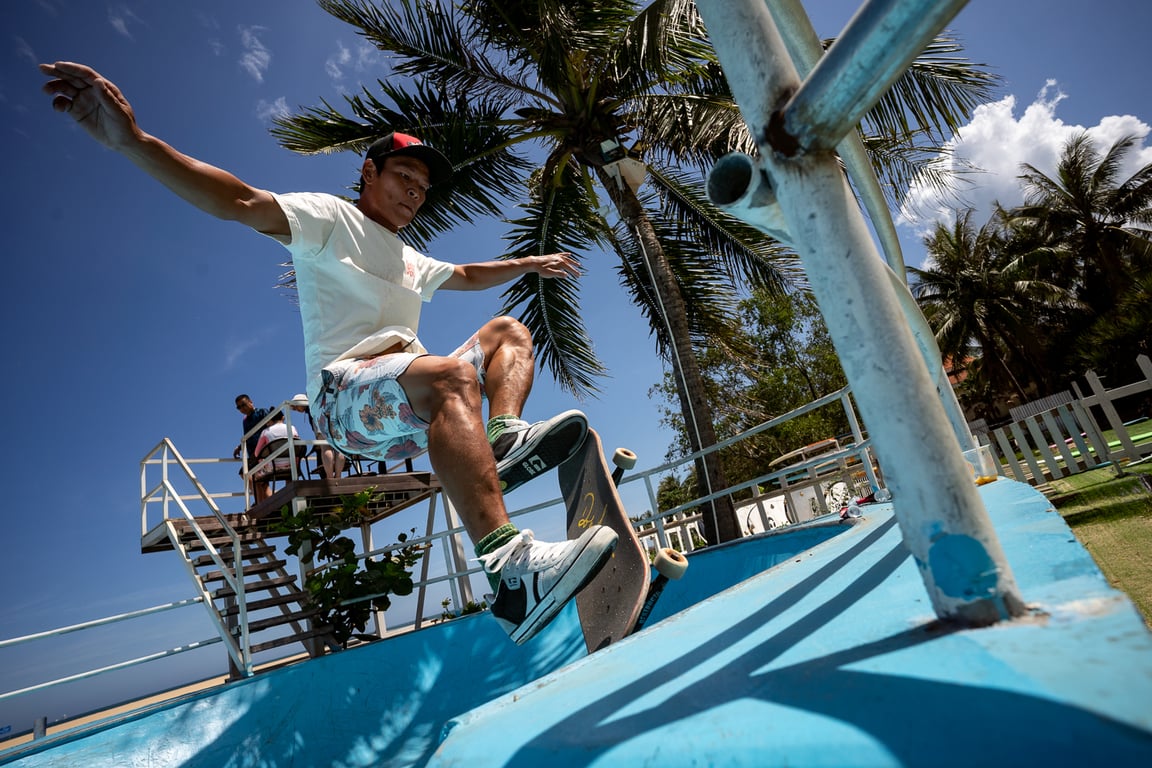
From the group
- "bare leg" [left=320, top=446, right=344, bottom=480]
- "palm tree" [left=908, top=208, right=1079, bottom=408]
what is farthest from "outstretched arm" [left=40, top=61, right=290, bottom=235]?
"palm tree" [left=908, top=208, right=1079, bottom=408]

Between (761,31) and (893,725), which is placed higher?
(761,31)

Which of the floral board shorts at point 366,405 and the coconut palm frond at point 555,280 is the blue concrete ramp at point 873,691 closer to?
the floral board shorts at point 366,405

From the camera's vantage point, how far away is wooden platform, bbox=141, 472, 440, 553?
6.18 metres

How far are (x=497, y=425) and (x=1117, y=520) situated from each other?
564 centimetres

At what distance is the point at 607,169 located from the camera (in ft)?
22.0

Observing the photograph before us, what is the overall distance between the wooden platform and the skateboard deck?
4.54m

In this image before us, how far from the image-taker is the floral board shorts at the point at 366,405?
1712 mm

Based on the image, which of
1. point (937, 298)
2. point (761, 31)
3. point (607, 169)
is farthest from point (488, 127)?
point (937, 298)

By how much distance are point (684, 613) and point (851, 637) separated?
64cm

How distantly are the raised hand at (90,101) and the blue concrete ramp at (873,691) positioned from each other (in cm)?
154

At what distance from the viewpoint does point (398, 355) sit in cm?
176

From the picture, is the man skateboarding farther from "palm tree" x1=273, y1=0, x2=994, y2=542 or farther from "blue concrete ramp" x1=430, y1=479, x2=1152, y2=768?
"palm tree" x1=273, y1=0, x2=994, y2=542

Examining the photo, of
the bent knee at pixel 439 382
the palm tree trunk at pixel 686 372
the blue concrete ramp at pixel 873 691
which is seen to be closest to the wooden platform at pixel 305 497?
the palm tree trunk at pixel 686 372

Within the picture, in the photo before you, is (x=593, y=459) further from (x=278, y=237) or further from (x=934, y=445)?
(x=934, y=445)
